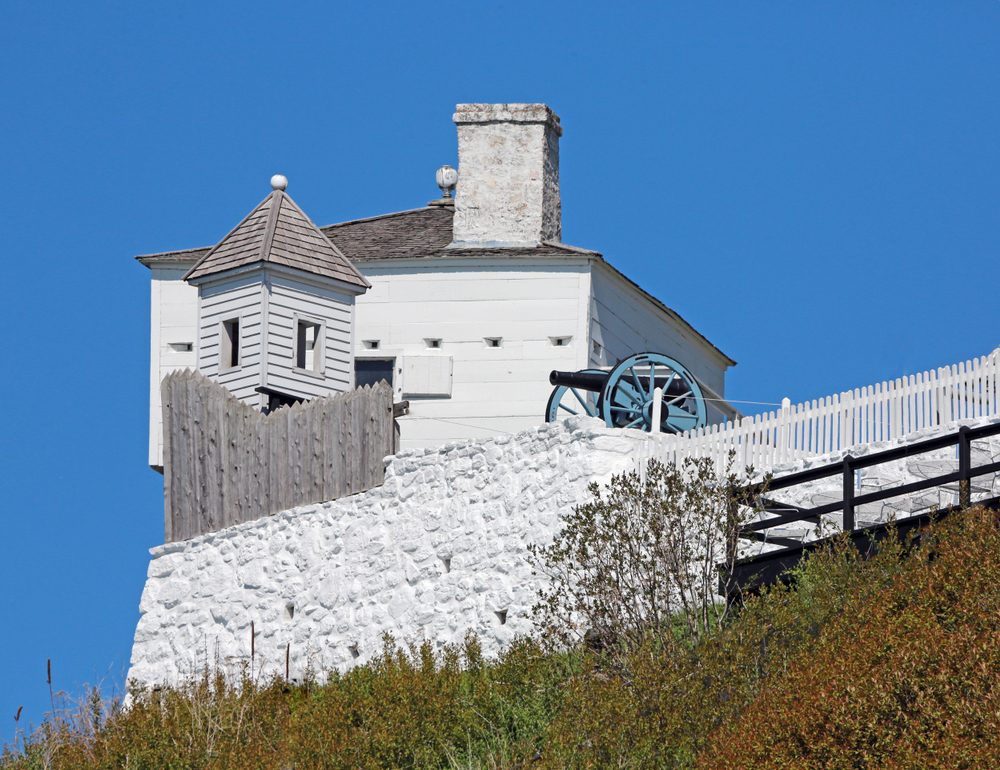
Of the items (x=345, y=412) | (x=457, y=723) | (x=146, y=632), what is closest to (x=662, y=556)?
(x=457, y=723)

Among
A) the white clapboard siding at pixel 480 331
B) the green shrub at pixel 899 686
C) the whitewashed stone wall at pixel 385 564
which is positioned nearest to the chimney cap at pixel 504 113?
the white clapboard siding at pixel 480 331

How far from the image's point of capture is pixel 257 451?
79.9ft

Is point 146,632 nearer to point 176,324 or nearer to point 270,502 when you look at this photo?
point 270,502

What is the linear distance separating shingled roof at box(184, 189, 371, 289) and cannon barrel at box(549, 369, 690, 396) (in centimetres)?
279

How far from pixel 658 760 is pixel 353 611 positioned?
7435 mm

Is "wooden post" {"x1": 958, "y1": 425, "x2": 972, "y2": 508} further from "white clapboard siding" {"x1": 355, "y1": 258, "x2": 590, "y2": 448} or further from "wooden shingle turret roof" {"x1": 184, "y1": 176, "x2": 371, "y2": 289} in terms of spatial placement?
"white clapboard siding" {"x1": 355, "y1": 258, "x2": 590, "y2": 448}

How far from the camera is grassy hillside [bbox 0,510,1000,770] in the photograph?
13914 millimetres

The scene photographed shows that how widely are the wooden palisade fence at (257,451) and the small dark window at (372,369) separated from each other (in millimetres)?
6585

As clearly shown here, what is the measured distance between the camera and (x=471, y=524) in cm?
2159

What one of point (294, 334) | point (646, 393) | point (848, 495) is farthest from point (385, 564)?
point (848, 495)

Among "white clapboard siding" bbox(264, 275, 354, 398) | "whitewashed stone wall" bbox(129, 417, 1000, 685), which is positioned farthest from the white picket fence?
"white clapboard siding" bbox(264, 275, 354, 398)

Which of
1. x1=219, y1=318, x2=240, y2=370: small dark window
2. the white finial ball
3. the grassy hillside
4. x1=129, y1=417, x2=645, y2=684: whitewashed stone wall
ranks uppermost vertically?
the white finial ball

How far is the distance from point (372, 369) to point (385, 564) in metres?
10.1

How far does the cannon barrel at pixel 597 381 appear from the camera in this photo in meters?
25.0
